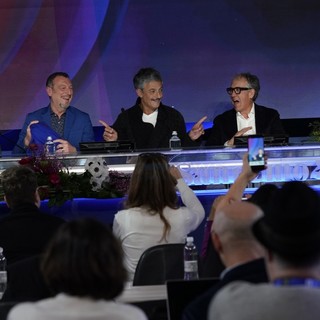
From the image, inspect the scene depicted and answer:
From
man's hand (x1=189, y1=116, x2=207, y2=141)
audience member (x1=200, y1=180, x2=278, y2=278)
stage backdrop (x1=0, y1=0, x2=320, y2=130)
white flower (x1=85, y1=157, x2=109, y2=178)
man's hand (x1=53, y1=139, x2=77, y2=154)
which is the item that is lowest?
audience member (x1=200, y1=180, x2=278, y2=278)

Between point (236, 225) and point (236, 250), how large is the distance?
7 cm

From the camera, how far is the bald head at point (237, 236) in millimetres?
2279

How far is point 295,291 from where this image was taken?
6.23 feet

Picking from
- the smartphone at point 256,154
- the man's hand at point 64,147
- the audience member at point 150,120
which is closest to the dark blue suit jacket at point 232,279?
Result: the smartphone at point 256,154

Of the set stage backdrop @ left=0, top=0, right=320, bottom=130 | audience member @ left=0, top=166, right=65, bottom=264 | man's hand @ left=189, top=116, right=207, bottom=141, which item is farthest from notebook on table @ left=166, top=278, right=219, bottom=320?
stage backdrop @ left=0, top=0, right=320, bottom=130

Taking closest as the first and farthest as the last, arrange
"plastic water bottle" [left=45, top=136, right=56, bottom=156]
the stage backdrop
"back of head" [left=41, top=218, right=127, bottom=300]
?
"back of head" [left=41, top=218, right=127, bottom=300] < "plastic water bottle" [left=45, top=136, right=56, bottom=156] < the stage backdrop

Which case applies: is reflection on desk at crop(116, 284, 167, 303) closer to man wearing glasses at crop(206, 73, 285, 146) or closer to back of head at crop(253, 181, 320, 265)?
back of head at crop(253, 181, 320, 265)

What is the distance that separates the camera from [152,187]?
4.02 metres

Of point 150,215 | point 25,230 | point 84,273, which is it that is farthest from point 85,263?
point 150,215

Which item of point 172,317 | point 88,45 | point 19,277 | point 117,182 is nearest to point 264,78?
point 88,45

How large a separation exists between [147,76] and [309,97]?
225cm

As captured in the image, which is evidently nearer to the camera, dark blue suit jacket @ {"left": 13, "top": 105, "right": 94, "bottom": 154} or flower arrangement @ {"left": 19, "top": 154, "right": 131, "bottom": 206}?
flower arrangement @ {"left": 19, "top": 154, "right": 131, "bottom": 206}

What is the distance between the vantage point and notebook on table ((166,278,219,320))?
244cm

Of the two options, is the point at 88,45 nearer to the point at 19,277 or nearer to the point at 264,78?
the point at 264,78
